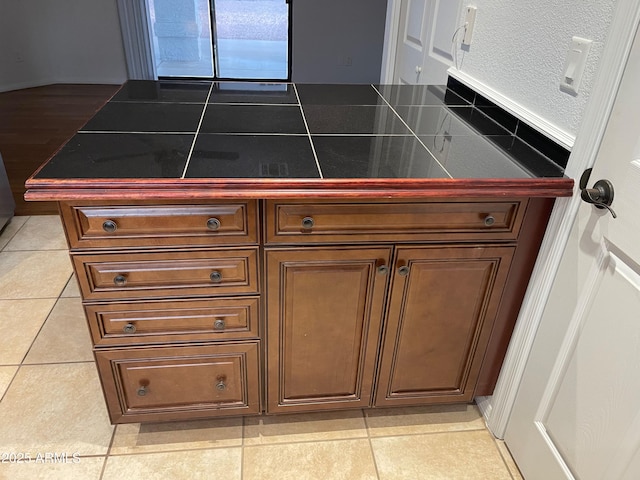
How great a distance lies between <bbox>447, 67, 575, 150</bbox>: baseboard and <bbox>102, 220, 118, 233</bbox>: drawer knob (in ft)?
3.58

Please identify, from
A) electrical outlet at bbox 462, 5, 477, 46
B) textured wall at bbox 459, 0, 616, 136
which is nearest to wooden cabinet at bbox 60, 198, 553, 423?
textured wall at bbox 459, 0, 616, 136

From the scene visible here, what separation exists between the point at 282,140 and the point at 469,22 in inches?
35.5

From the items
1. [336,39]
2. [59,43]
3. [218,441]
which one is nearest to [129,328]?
[218,441]

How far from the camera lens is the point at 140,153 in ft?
3.91

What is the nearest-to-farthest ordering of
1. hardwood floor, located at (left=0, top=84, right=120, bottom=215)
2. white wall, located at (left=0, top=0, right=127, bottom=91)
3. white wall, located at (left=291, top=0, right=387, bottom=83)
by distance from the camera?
hardwood floor, located at (left=0, top=84, right=120, bottom=215)
white wall, located at (left=0, top=0, right=127, bottom=91)
white wall, located at (left=291, top=0, right=387, bottom=83)

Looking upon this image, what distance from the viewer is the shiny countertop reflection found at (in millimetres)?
1146

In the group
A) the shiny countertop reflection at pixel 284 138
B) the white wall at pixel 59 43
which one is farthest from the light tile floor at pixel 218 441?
the white wall at pixel 59 43

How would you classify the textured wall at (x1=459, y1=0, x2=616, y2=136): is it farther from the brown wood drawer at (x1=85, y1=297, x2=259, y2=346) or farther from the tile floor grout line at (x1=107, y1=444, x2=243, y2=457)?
the tile floor grout line at (x1=107, y1=444, x2=243, y2=457)

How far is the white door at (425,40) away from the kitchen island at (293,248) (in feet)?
1.81

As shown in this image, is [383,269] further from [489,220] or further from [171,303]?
[171,303]

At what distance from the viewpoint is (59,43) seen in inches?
205

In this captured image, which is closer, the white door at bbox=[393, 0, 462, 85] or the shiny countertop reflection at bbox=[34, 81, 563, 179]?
the shiny countertop reflection at bbox=[34, 81, 563, 179]

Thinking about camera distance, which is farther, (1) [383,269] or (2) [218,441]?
(2) [218,441]

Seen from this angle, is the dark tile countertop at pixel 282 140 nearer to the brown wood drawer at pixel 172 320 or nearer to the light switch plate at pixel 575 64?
Result: the light switch plate at pixel 575 64
